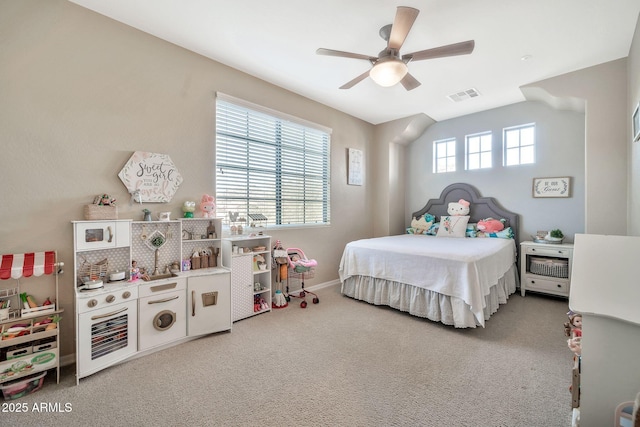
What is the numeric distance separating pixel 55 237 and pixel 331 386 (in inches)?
94.9

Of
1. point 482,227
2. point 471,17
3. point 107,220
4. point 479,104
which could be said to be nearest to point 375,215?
point 482,227

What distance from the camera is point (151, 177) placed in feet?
8.07

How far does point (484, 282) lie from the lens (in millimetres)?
2660

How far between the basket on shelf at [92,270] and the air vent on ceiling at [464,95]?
4598mm

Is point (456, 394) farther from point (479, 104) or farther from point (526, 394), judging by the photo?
point (479, 104)

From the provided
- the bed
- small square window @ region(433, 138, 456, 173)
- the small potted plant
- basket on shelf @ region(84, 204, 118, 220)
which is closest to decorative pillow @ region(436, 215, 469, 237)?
the bed

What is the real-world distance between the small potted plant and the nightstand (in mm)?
84

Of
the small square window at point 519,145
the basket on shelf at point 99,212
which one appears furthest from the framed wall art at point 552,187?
the basket on shelf at point 99,212

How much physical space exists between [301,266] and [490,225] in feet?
10.2

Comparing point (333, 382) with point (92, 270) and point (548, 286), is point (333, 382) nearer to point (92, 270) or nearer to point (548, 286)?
point (92, 270)

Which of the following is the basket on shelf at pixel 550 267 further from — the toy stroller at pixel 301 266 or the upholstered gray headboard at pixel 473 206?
the toy stroller at pixel 301 266

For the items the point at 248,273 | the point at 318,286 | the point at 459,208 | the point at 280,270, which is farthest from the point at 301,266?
the point at 459,208

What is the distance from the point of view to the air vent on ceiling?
3.62 meters

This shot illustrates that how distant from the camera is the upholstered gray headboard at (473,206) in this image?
409cm
